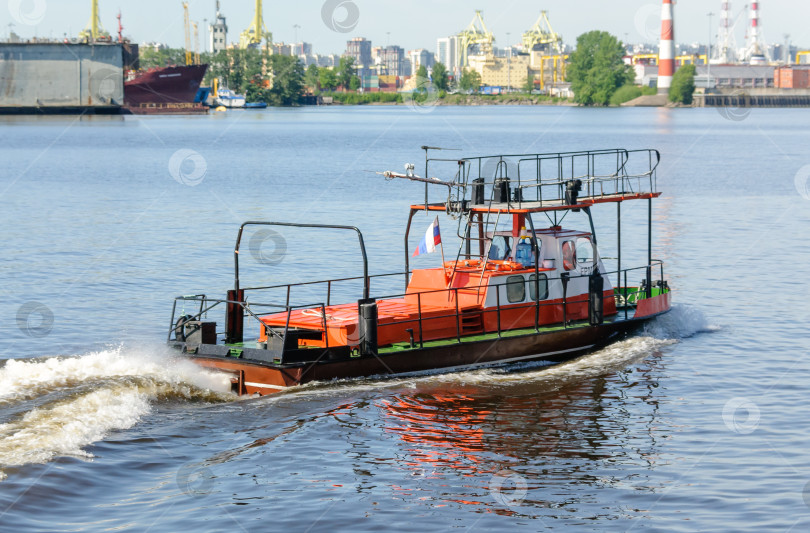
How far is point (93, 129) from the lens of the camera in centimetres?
13612

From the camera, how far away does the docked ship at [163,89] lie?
178875mm

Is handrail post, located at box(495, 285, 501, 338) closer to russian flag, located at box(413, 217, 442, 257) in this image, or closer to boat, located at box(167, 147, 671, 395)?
boat, located at box(167, 147, 671, 395)

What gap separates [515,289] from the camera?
2341 cm

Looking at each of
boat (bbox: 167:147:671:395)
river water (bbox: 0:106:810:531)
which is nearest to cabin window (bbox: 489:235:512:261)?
boat (bbox: 167:147:671:395)

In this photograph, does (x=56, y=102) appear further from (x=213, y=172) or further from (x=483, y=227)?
(x=483, y=227)

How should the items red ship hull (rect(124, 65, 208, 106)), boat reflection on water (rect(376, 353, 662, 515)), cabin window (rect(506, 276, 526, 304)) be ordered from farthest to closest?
red ship hull (rect(124, 65, 208, 106))
cabin window (rect(506, 276, 526, 304))
boat reflection on water (rect(376, 353, 662, 515))

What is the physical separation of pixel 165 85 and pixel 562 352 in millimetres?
171601

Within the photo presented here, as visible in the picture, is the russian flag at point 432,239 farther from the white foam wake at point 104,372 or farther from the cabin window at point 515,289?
the white foam wake at point 104,372

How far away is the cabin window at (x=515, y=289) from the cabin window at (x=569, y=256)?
149 centimetres

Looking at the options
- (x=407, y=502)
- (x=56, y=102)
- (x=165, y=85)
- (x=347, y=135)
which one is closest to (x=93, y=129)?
(x=56, y=102)

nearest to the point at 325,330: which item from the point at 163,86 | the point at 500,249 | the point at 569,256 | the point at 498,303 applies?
the point at 498,303

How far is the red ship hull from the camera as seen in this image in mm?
178625

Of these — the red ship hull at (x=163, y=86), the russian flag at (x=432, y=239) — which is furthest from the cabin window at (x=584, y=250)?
the red ship hull at (x=163, y=86)

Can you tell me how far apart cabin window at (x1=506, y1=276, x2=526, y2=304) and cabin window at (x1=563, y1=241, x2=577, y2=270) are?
149cm
